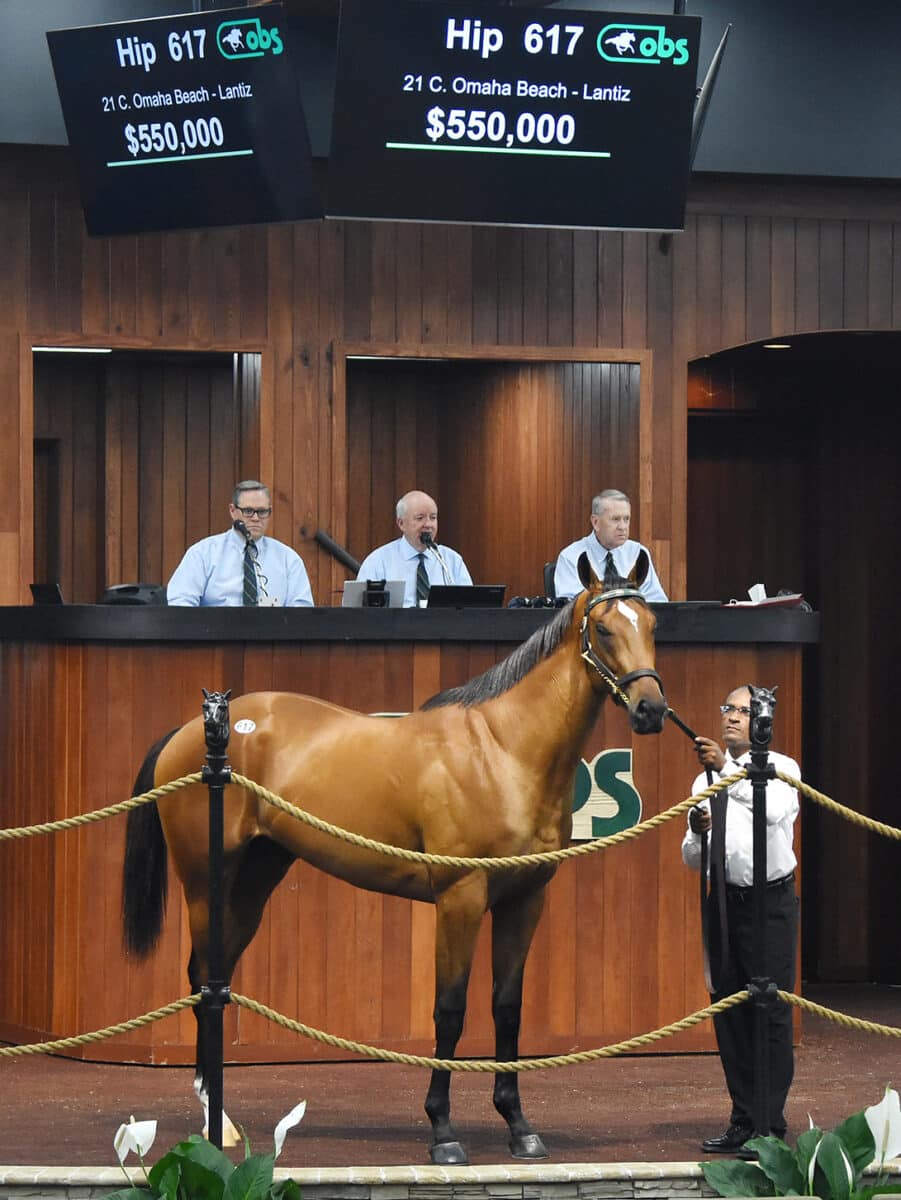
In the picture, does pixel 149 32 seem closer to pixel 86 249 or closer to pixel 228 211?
pixel 228 211

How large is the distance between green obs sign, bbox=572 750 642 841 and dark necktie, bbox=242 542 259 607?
57.1 inches

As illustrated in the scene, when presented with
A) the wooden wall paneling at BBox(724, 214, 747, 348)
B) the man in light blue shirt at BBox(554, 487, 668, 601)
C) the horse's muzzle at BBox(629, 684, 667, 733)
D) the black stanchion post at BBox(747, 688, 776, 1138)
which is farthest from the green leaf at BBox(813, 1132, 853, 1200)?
the wooden wall paneling at BBox(724, 214, 747, 348)

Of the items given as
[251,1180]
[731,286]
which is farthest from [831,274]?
[251,1180]

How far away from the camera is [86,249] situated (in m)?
8.61

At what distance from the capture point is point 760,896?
4730 mm

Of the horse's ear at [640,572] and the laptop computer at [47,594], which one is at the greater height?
the horse's ear at [640,572]

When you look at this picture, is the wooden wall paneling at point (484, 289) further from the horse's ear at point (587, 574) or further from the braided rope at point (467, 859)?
the braided rope at point (467, 859)

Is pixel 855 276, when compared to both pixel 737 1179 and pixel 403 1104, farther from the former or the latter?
pixel 737 1179

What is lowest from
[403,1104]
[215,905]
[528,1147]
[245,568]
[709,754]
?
[403,1104]

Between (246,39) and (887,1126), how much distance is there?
484 cm

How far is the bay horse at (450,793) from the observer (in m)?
5.25

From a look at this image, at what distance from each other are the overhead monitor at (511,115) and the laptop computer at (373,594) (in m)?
1.63

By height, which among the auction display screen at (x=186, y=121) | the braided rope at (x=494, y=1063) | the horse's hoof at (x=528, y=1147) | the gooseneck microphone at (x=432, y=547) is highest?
the auction display screen at (x=186, y=121)

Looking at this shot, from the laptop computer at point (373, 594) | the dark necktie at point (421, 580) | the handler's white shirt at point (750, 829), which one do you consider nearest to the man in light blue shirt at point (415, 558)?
the dark necktie at point (421, 580)
